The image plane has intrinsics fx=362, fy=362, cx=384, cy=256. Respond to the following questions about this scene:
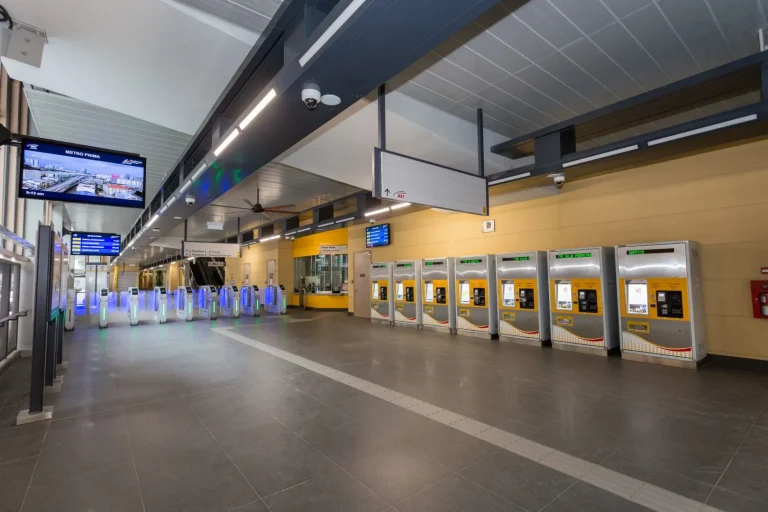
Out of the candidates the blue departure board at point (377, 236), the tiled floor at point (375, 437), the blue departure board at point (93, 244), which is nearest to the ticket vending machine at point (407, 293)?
the blue departure board at point (377, 236)

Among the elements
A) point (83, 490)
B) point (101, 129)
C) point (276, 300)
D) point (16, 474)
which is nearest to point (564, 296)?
point (83, 490)

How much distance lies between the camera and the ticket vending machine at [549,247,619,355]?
6.66 metres

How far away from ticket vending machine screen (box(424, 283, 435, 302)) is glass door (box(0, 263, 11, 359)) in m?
8.24

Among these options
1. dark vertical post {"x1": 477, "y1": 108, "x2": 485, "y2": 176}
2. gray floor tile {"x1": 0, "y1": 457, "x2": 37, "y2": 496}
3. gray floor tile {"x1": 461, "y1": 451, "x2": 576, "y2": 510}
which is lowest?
gray floor tile {"x1": 461, "y1": 451, "x2": 576, "y2": 510}

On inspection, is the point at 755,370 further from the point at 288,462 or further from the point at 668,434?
→ the point at 288,462

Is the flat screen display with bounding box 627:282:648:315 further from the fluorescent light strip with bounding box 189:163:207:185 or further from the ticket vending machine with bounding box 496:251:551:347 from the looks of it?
the fluorescent light strip with bounding box 189:163:207:185

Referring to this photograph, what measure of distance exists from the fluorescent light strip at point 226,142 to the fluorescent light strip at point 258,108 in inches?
8.2

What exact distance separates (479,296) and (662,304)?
11.7ft

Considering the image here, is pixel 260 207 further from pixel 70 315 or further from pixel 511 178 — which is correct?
pixel 511 178

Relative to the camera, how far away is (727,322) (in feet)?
19.2

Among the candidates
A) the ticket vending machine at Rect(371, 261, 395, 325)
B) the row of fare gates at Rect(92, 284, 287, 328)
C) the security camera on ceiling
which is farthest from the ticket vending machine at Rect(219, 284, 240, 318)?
the security camera on ceiling

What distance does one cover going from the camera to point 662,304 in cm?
589

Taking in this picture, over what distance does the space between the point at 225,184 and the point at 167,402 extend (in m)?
4.02

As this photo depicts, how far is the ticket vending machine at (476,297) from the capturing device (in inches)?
334
